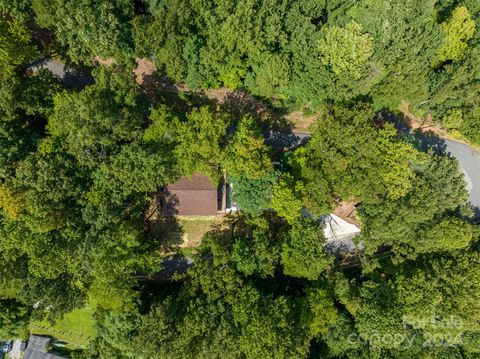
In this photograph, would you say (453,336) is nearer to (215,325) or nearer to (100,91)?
(215,325)

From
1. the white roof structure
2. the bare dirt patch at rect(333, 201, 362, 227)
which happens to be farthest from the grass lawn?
the bare dirt patch at rect(333, 201, 362, 227)

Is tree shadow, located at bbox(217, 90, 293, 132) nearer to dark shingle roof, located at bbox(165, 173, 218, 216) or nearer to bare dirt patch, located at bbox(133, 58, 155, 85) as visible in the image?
bare dirt patch, located at bbox(133, 58, 155, 85)

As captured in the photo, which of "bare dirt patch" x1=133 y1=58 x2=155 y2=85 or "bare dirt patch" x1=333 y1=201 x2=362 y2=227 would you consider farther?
"bare dirt patch" x1=333 y1=201 x2=362 y2=227

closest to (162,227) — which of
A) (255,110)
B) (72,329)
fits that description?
(255,110)

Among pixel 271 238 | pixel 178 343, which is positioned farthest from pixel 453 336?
pixel 178 343

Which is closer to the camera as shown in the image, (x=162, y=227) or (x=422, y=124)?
(x=422, y=124)

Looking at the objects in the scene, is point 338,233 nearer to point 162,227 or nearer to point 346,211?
point 346,211
